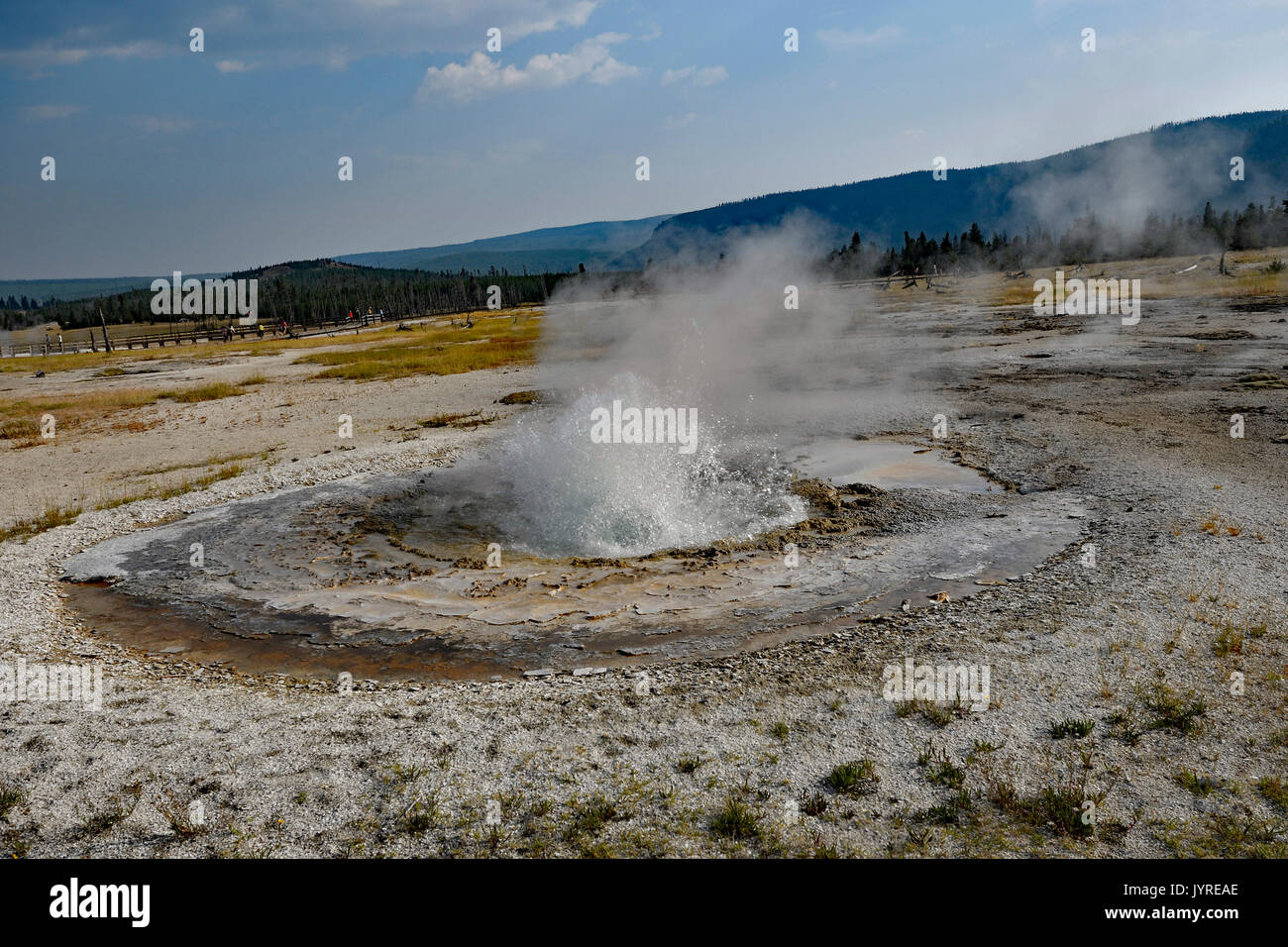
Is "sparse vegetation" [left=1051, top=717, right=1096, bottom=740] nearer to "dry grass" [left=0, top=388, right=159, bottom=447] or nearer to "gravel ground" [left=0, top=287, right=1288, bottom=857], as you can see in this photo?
"gravel ground" [left=0, top=287, right=1288, bottom=857]

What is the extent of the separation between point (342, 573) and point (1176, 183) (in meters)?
191

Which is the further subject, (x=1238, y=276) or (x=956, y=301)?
(x=956, y=301)

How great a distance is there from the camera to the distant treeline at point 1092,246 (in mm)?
73500

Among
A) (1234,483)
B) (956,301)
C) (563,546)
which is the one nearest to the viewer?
(563,546)

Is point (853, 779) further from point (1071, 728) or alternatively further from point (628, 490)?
point (628, 490)

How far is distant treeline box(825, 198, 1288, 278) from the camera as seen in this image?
7350 centimetres

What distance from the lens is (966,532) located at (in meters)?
10.9

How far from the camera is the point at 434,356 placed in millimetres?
41312

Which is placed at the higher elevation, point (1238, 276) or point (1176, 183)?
point (1176, 183)

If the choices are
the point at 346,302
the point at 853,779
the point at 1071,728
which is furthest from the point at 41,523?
the point at 346,302

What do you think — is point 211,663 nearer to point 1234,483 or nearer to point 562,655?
point 562,655

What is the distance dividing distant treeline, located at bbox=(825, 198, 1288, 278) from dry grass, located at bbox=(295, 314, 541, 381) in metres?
42.5

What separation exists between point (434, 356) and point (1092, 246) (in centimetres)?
8125

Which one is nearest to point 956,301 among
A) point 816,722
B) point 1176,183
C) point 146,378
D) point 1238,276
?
point 1238,276
